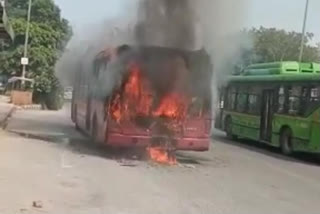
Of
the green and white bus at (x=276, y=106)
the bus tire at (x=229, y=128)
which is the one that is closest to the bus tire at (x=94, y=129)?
the green and white bus at (x=276, y=106)

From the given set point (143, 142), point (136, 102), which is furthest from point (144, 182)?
point (136, 102)

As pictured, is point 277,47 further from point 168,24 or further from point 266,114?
point 168,24

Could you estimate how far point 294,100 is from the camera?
19.9 meters

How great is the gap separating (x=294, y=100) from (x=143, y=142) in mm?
6369

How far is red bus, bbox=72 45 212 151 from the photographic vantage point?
15609mm

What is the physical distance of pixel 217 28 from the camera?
55.2 ft

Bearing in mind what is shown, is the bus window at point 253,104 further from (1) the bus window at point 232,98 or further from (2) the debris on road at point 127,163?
(2) the debris on road at point 127,163

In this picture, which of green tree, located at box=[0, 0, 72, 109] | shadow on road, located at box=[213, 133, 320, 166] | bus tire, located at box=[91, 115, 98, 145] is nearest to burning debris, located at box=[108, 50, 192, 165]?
bus tire, located at box=[91, 115, 98, 145]

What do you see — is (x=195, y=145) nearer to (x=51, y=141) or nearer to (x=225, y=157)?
(x=225, y=157)

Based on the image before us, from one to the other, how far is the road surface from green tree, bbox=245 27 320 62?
3831 cm

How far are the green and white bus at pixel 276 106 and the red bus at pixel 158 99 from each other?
4.16 metres

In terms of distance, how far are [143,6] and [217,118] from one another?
1217 cm

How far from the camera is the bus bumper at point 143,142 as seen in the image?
15414 millimetres

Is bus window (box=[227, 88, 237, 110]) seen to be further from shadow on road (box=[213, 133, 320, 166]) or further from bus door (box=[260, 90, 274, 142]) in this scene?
bus door (box=[260, 90, 274, 142])
